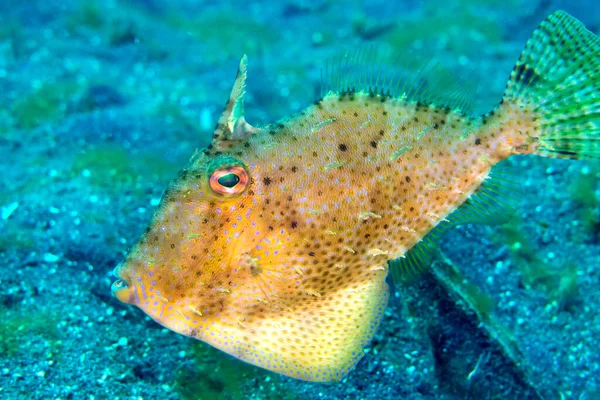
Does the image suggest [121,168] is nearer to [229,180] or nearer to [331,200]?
[229,180]

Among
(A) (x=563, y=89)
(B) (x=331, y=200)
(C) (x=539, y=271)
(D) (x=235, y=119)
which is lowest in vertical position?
(C) (x=539, y=271)

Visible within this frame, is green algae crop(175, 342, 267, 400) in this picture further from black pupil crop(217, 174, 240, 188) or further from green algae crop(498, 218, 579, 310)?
green algae crop(498, 218, 579, 310)

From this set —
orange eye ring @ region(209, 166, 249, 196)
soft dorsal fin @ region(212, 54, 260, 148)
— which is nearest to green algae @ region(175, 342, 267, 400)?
orange eye ring @ region(209, 166, 249, 196)

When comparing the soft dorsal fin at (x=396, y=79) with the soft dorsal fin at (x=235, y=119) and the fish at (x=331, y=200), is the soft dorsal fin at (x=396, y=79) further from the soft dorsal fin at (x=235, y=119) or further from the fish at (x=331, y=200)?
the soft dorsal fin at (x=235, y=119)

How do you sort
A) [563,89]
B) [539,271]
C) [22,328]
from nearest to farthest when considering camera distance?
[563,89], [22,328], [539,271]

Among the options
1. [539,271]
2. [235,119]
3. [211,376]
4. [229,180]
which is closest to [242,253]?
[229,180]

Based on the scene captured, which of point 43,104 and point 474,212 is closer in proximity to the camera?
point 474,212
